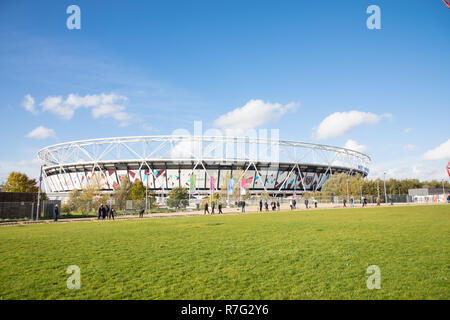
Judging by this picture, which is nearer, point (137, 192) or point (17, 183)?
point (137, 192)

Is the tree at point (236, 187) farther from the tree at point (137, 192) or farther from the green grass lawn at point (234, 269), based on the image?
the green grass lawn at point (234, 269)

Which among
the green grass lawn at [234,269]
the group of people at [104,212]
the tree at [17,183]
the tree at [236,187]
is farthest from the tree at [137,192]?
the green grass lawn at [234,269]

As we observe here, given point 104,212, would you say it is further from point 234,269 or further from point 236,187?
point 236,187

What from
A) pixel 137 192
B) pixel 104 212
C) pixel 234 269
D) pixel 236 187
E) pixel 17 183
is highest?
pixel 17 183

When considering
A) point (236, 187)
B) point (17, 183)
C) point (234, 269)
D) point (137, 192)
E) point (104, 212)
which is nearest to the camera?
point (234, 269)

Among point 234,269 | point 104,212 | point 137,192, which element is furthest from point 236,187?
point 234,269

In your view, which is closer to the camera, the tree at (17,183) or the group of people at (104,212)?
the group of people at (104,212)

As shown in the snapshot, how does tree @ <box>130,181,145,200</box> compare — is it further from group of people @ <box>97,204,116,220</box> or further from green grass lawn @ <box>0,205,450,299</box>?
green grass lawn @ <box>0,205,450,299</box>

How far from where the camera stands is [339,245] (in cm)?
831

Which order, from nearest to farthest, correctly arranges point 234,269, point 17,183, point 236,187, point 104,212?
point 234,269, point 104,212, point 17,183, point 236,187

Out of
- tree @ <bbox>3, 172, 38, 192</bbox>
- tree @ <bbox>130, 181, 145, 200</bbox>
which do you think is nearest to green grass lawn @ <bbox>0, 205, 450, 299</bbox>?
tree @ <bbox>130, 181, 145, 200</bbox>

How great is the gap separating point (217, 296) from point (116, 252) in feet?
15.2
